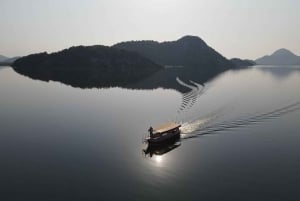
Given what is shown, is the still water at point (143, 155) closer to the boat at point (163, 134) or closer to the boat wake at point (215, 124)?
the boat wake at point (215, 124)

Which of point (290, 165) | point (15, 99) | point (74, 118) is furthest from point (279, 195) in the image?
point (15, 99)

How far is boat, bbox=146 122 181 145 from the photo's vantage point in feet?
206

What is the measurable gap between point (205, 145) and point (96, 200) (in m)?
29.3

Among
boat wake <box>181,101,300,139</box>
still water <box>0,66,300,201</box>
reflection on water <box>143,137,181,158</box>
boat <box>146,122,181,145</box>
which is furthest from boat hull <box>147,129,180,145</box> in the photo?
boat wake <box>181,101,300,139</box>

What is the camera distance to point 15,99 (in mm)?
120188

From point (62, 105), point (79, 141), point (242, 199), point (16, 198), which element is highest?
point (62, 105)

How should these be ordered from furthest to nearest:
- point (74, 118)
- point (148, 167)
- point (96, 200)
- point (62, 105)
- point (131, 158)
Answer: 1. point (62, 105)
2. point (74, 118)
3. point (131, 158)
4. point (148, 167)
5. point (96, 200)

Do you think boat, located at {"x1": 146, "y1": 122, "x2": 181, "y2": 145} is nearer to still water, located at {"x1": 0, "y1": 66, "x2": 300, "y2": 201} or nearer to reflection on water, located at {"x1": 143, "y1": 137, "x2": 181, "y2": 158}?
reflection on water, located at {"x1": 143, "y1": 137, "x2": 181, "y2": 158}

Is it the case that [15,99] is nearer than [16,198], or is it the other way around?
[16,198]

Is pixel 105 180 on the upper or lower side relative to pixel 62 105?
lower

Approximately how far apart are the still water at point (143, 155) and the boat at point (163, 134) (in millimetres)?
2123

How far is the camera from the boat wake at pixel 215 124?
7362 cm

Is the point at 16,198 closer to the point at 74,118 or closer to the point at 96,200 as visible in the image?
the point at 96,200

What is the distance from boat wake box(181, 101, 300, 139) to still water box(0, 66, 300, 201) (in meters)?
0.23
